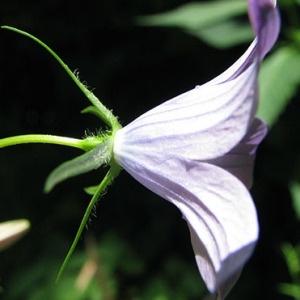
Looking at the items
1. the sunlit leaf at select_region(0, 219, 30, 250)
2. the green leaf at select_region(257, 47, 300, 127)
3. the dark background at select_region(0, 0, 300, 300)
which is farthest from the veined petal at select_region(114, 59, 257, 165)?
the dark background at select_region(0, 0, 300, 300)

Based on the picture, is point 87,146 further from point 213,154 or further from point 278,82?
point 278,82

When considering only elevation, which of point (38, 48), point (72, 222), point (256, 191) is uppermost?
point (38, 48)

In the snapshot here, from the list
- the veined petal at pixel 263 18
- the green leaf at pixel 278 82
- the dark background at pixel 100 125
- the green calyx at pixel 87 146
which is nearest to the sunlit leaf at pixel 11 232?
the green calyx at pixel 87 146

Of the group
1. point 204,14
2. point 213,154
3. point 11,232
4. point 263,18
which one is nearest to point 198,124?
point 213,154

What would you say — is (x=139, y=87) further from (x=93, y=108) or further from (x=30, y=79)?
(x=93, y=108)

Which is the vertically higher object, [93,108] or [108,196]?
[93,108]

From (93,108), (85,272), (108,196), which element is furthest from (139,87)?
(93,108)

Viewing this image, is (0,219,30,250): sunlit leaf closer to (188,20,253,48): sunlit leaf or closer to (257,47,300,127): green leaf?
(257,47,300,127): green leaf
